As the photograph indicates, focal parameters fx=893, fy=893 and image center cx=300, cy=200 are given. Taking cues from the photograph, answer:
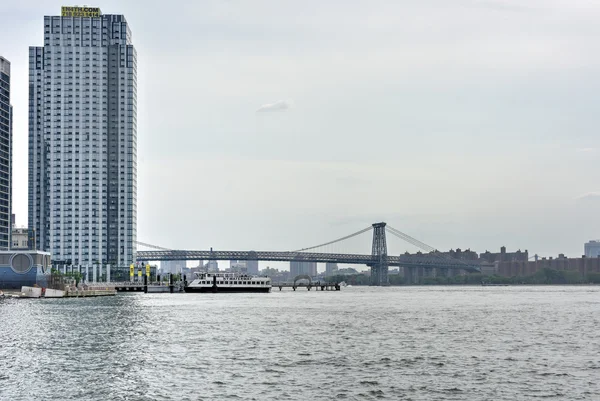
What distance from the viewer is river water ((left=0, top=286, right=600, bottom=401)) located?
51.7m

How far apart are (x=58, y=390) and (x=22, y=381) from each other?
5.00m

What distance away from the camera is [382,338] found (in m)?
85.0

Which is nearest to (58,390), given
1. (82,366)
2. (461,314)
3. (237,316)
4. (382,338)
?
(82,366)

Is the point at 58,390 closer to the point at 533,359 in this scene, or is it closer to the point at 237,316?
the point at 533,359

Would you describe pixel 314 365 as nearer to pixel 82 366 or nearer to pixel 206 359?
pixel 206 359

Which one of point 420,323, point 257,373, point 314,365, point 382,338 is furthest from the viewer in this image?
point 420,323

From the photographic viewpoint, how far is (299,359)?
219ft

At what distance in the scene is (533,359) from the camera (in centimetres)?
6650

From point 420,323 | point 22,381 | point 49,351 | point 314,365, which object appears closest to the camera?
point 22,381

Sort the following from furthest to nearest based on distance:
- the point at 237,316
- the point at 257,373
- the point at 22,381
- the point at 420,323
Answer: the point at 237,316 < the point at 420,323 < the point at 257,373 < the point at 22,381

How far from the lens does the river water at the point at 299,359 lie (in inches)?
2035

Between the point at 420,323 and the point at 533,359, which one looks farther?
the point at 420,323

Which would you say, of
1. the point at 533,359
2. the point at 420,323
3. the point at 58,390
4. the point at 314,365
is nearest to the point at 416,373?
the point at 314,365

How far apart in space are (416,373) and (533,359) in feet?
40.2
